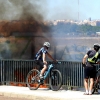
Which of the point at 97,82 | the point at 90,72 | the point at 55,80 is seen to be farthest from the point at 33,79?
the point at 97,82

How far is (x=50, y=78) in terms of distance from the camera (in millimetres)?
12453

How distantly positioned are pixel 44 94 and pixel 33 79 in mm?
1239

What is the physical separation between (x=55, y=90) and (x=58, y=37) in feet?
37.5

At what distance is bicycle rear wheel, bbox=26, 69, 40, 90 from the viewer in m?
12.5

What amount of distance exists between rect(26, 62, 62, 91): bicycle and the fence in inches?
13.0

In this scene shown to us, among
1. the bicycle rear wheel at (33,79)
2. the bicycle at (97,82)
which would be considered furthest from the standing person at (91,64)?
the bicycle rear wheel at (33,79)

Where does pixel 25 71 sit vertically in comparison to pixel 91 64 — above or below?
below

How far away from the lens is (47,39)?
874 inches

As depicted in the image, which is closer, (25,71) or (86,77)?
(86,77)

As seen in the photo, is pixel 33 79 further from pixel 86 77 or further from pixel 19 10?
pixel 19 10

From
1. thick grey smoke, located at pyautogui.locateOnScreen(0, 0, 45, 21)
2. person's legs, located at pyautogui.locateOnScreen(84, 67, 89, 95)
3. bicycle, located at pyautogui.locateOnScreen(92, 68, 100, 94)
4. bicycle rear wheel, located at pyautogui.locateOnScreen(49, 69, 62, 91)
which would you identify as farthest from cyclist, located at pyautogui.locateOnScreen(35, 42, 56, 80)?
thick grey smoke, located at pyautogui.locateOnScreen(0, 0, 45, 21)

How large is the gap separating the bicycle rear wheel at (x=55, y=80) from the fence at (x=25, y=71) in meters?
0.31

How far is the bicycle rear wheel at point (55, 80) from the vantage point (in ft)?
40.1

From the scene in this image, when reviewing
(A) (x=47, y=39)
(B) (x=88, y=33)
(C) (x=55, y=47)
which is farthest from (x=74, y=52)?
(B) (x=88, y=33)
